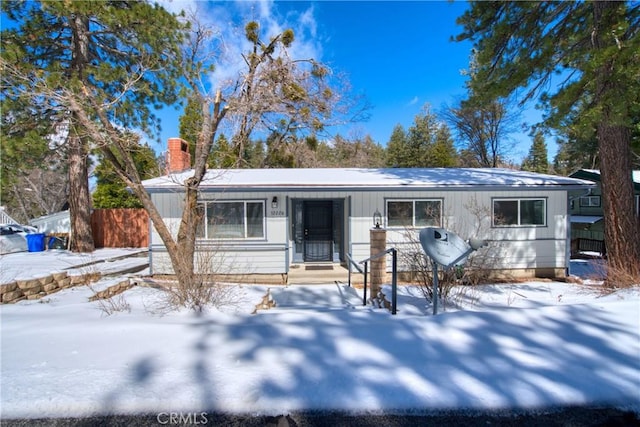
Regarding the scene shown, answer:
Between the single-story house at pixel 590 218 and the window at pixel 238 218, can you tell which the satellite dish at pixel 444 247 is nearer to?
the window at pixel 238 218

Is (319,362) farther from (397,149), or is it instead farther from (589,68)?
(397,149)

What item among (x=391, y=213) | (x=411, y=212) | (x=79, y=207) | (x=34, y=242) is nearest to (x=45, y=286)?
(x=79, y=207)

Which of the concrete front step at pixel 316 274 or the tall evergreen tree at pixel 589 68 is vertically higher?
the tall evergreen tree at pixel 589 68

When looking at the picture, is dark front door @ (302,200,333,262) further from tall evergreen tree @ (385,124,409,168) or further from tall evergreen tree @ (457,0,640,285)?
tall evergreen tree @ (385,124,409,168)

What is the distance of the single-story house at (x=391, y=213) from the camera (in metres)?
8.35

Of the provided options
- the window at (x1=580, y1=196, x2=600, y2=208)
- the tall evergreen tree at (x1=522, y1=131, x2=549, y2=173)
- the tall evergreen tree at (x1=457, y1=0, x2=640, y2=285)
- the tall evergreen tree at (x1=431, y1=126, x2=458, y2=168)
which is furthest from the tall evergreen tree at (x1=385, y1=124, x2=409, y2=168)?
the tall evergreen tree at (x1=457, y1=0, x2=640, y2=285)

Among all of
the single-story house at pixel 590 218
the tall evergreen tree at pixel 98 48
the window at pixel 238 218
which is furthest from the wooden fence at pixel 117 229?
the single-story house at pixel 590 218

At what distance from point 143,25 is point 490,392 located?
40.5 ft

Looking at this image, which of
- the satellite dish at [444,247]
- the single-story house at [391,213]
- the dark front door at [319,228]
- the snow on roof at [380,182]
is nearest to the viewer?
the satellite dish at [444,247]

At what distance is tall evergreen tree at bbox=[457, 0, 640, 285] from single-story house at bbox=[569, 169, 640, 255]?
30.0 feet

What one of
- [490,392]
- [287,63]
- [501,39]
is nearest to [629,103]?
[501,39]

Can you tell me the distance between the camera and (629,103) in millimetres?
5211

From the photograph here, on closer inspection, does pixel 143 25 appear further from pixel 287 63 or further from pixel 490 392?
pixel 490 392

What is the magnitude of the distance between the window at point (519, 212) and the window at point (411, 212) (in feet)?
6.24
